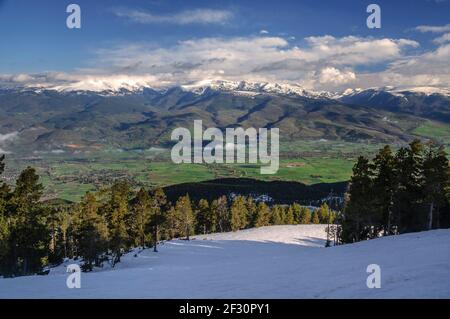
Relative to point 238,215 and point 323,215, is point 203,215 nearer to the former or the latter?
point 238,215

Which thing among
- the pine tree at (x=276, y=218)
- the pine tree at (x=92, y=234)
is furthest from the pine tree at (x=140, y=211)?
the pine tree at (x=276, y=218)

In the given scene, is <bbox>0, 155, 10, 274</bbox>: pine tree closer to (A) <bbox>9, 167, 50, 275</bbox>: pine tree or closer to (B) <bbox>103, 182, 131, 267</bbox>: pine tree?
(A) <bbox>9, 167, 50, 275</bbox>: pine tree

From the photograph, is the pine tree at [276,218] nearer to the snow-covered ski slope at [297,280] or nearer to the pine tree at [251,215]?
the pine tree at [251,215]
